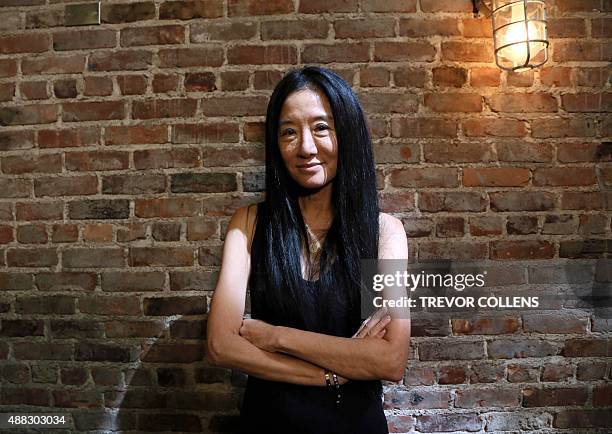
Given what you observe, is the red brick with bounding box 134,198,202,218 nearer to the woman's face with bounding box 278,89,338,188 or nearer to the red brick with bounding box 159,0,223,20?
the woman's face with bounding box 278,89,338,188

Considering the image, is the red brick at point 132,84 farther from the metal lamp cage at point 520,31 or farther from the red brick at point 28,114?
the metal lamp cage at point 520,31

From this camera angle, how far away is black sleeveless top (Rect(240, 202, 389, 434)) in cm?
119

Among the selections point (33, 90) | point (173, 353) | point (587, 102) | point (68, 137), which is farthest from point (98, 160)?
point (587, 102)

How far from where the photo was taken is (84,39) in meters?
1.71

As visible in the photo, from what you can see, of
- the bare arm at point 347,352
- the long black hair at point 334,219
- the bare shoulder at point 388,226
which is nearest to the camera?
the bare arm at point 347,352

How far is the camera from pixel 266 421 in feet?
3.99

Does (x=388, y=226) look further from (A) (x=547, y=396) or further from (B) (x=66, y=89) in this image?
(B) (x=66, y=89)

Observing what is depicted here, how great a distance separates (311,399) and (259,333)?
0.78 ft

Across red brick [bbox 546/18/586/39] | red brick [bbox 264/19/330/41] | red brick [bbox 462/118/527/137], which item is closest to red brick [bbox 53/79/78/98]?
red brick [bbox 264/19/330/41]

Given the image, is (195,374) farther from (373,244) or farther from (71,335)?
(373,244)

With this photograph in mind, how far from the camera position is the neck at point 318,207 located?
1443mm

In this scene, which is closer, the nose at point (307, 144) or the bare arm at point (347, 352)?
the bare arm at point (347, 352)

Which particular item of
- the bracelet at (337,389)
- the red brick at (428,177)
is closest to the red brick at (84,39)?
the red brick at (428,177)

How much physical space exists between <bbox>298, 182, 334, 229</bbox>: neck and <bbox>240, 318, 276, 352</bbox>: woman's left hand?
1.29ft
